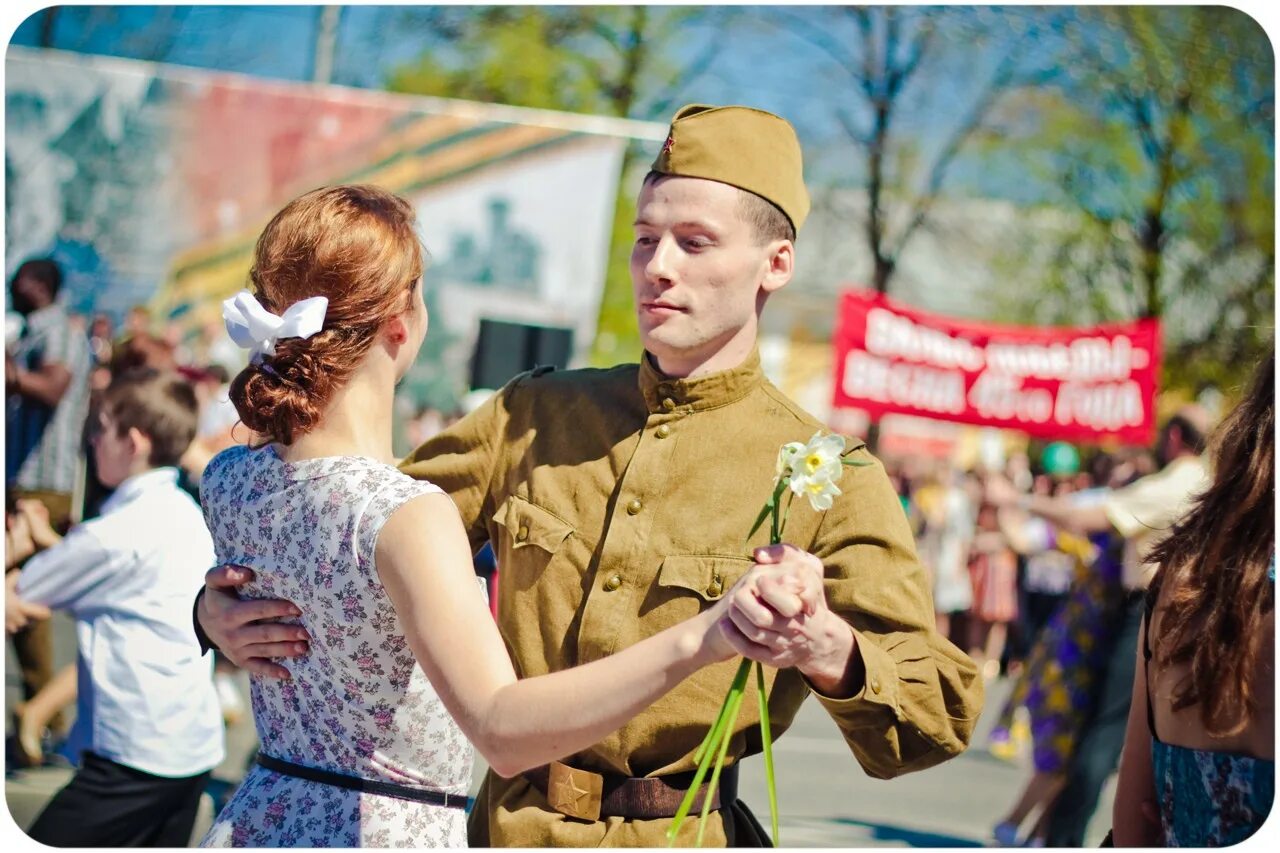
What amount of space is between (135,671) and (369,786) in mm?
2065

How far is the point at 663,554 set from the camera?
231 cm

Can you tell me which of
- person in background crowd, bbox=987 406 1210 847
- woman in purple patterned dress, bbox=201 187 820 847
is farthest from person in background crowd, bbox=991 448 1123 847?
woman in purple patterned dress, bbox=201 187 820 847

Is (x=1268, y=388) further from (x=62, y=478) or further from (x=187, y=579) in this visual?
(x=62, y=478)

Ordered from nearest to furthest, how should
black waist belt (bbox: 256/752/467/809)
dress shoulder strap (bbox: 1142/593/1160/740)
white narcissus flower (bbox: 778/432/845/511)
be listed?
white narcissus flower (bbox: 778/432/845/511)
black waist belt (bbox: 256/752/467/809)
dress shoulder strap (bbox: 1142/593/1160/740)

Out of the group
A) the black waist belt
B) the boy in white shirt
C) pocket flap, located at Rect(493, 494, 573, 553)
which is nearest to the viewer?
the black waist belt

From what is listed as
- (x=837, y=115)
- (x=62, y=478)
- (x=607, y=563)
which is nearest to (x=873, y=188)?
(x=837, y=115)

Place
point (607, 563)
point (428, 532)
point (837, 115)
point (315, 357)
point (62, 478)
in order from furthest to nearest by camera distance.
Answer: point (837, 115) < point (62, 478) < point (607, 563) < point (315, 357) < point (428, 532)

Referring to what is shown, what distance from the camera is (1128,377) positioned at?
9.73 m

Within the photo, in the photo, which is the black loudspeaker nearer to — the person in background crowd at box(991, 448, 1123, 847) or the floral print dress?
the person in background crowd at box(991, 448, 1123, 847)

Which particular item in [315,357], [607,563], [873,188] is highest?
[873,188]

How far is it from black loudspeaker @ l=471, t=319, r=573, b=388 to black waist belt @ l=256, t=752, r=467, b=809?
6481 millimetres

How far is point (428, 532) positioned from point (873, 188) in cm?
1731

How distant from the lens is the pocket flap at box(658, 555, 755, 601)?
7.43 feet

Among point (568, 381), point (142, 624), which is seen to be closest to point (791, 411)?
point (568, 381)
